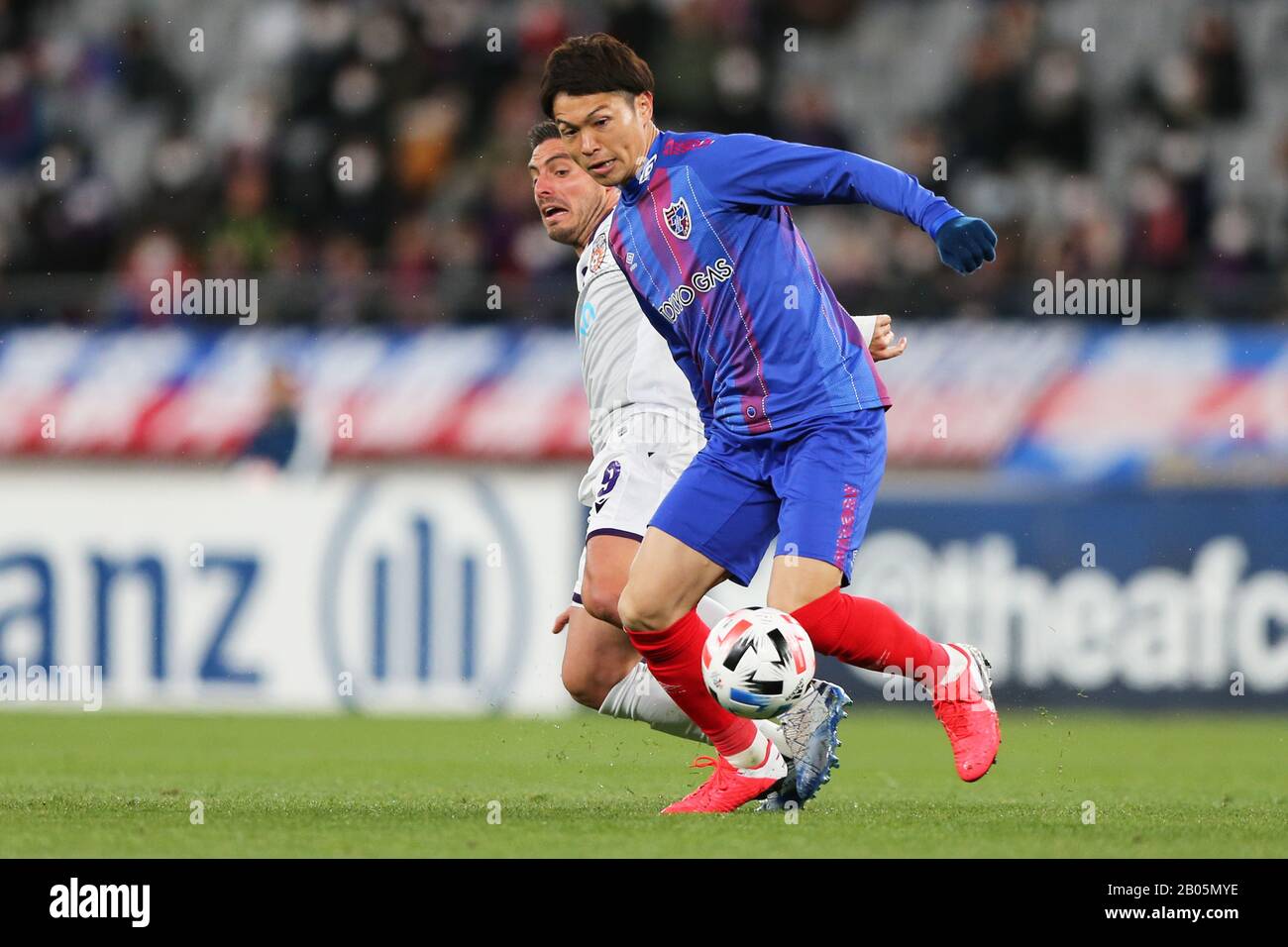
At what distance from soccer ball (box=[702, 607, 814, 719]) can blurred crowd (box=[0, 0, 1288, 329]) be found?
6.61 meters

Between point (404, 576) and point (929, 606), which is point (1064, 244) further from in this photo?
point (404, 576)

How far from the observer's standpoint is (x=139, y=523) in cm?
1213

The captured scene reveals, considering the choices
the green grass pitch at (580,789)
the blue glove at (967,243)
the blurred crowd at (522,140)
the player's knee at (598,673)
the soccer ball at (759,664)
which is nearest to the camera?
the blue glove at (967,243)

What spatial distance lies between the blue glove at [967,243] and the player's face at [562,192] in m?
2.24

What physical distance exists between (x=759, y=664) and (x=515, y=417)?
6687 millimetres

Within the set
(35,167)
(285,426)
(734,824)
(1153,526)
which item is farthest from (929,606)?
(35,167)

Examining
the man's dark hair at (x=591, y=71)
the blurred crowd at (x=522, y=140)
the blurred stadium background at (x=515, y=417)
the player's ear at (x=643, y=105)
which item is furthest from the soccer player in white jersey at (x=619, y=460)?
the blurred crowd at (x=522, y=140)

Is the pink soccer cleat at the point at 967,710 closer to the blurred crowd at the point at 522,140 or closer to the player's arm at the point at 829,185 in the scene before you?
the player's arm at the point at 829,185

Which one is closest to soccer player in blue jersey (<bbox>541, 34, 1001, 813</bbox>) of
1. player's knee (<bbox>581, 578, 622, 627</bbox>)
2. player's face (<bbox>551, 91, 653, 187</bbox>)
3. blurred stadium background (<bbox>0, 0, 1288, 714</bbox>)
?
player's face (<bbox>551, 91, 653, 187</bbox>)

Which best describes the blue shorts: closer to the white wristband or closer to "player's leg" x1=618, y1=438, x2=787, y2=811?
"player's leg" x1=618, y1=438, x2=787, y2=811

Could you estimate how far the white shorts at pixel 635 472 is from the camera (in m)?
6.95

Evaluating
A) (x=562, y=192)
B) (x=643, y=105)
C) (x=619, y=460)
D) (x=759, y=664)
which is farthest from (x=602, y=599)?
(x=643, y=105)

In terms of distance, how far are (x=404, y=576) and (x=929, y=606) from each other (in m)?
3.06

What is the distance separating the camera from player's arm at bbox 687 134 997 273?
540cm
